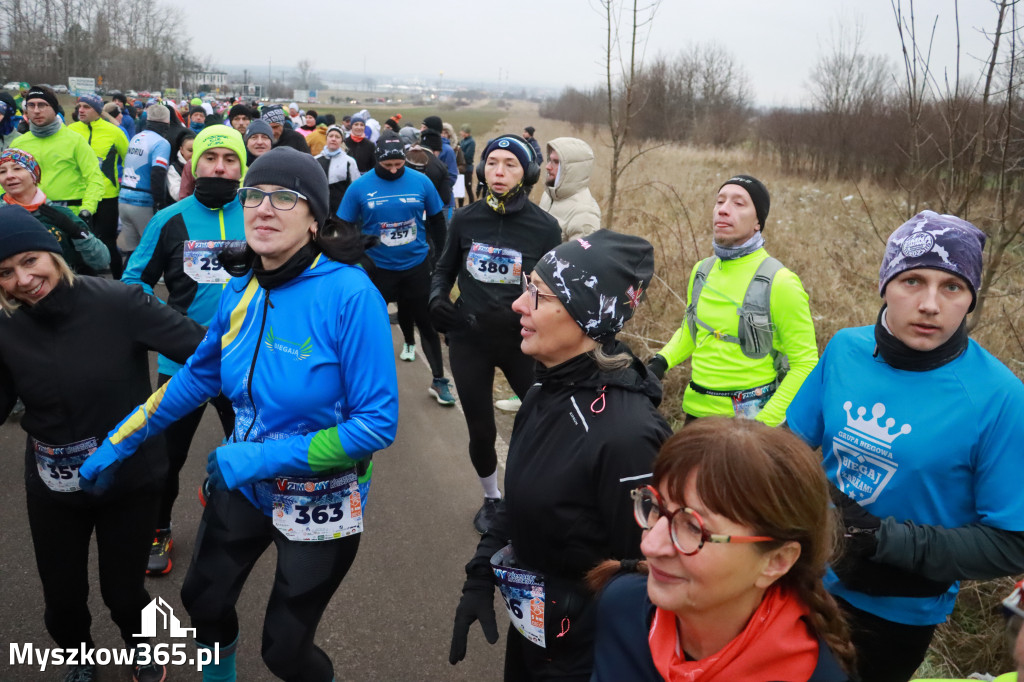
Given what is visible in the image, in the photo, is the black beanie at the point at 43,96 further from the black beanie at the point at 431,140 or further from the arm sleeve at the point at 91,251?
the black beanie at the point at 431,140

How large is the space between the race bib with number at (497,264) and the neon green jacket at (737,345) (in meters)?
1.07

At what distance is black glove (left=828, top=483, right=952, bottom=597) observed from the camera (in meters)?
1.96

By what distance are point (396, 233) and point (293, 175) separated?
3.53m

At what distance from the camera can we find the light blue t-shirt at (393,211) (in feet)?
19.9

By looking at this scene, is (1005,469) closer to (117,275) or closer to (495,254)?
(495,254)

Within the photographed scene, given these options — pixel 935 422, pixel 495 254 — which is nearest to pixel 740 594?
pixel 935 422

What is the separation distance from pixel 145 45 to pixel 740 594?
10110 centimetres

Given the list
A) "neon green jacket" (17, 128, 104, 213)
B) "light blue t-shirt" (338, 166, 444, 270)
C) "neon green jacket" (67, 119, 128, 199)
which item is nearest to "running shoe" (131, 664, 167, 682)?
"light blue t-shirt" (338, 166, 444, 270)

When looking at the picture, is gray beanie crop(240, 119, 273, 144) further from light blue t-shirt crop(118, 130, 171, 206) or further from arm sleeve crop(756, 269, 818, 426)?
arm sleeve crop(756, 269, 818, 426)

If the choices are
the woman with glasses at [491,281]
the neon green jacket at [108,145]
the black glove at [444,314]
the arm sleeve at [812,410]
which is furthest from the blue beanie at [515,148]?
the neon green jacket at [108,145]

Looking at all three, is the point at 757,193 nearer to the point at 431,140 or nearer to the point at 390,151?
the point at 390,151

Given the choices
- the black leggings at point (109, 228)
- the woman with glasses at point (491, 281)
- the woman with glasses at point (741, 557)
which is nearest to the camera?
the woman with glasses at point (741, 557)

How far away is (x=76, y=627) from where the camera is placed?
2.90m

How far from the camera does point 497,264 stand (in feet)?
14.2
